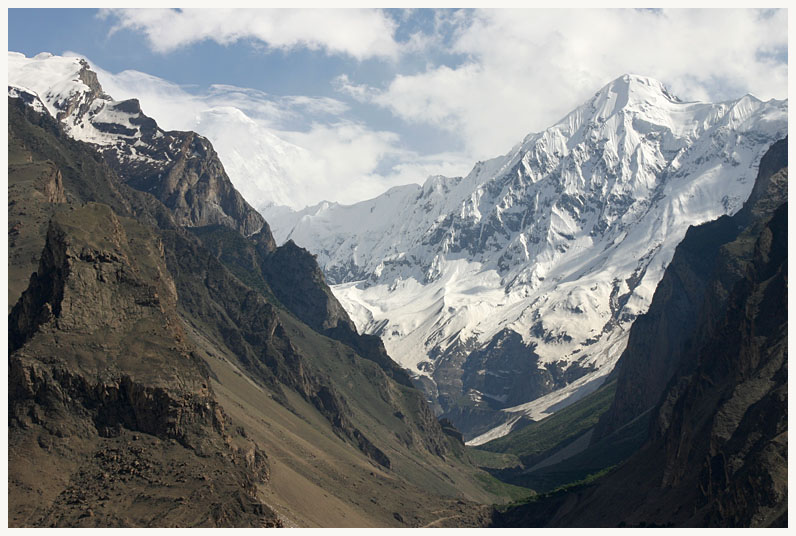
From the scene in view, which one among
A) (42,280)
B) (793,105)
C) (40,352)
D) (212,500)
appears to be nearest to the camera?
(793,105)

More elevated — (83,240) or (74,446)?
(83,240)

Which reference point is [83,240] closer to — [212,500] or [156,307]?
[156,307]

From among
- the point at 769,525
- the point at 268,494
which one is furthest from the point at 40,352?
the point at 769,525

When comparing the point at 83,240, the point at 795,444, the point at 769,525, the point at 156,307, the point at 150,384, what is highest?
the point at 83,240

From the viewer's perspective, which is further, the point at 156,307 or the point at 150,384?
the point at 156,307

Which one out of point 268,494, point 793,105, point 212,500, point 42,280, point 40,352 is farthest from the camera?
point 268,494

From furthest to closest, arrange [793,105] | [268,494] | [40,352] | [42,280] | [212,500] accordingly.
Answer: [268,494] < [42,280] < [40,352] < [212,500] < [793,105]

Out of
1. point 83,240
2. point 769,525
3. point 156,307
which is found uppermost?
point 83,240

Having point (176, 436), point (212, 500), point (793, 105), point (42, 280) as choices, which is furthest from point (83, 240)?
point (793, 105)

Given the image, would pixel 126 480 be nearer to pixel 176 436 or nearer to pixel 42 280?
pixel 176 436
